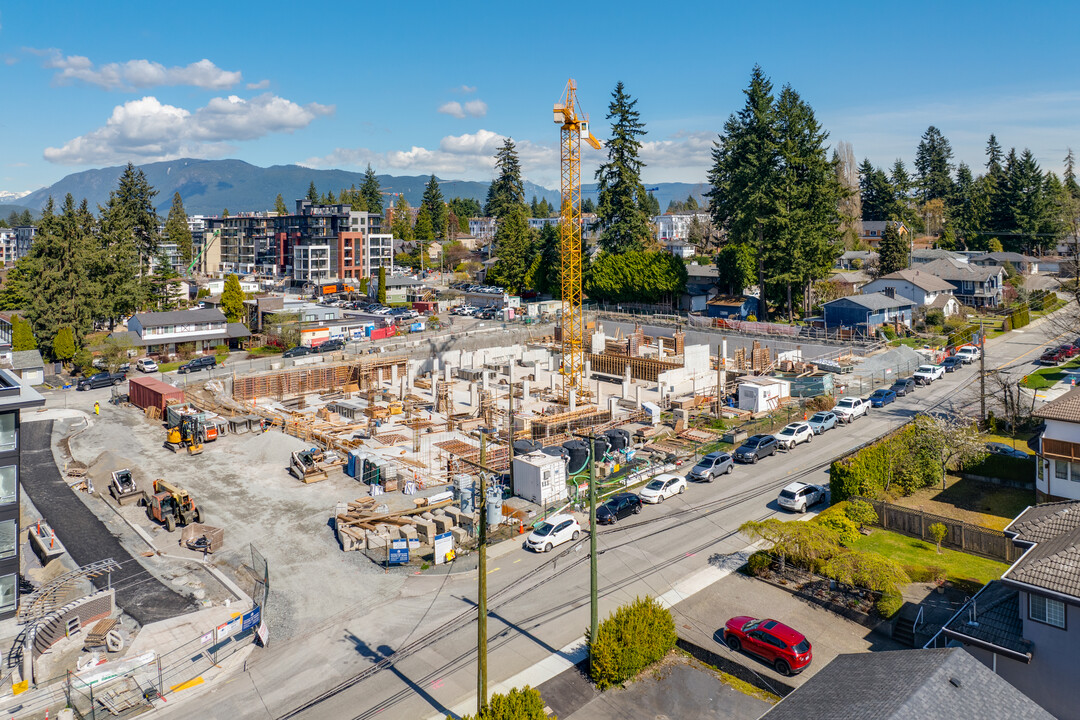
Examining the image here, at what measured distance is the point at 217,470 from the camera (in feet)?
128

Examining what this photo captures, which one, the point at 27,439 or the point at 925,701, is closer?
the point at 925,701

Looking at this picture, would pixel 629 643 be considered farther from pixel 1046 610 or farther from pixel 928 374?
pixel 928 374

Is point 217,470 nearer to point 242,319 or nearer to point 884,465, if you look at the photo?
point 884,465

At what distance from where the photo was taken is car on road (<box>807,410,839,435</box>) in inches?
1638

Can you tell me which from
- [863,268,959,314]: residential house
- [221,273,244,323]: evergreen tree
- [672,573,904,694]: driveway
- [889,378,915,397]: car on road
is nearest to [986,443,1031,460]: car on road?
[889,378,915,397]: car on road

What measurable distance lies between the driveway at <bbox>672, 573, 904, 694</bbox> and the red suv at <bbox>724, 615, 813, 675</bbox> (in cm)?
23

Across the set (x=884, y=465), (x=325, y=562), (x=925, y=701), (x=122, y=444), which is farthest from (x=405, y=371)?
(x=925, y=701)

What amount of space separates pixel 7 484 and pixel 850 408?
4236 cm

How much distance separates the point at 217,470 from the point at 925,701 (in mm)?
36245

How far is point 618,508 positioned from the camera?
3044cm

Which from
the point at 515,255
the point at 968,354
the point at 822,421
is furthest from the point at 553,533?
the point at 515,255

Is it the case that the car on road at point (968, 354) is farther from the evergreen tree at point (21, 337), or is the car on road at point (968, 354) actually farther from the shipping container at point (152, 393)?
the evergreen tree at point (21, 337)

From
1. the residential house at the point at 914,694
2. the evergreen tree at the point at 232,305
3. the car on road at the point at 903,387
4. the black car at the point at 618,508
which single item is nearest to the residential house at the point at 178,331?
the evergreen tree at the point at 232,305

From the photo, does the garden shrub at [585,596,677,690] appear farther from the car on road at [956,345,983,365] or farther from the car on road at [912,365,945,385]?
the car on road at [956,345,983,365]
